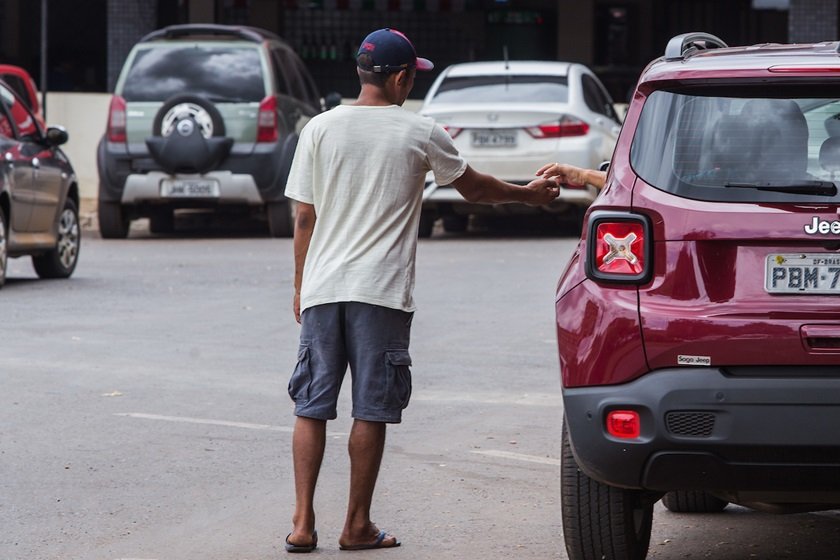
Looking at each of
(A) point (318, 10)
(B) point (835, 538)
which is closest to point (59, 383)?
(B) point (835, 538)

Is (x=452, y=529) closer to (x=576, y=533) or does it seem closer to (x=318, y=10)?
(x=576, y=533)

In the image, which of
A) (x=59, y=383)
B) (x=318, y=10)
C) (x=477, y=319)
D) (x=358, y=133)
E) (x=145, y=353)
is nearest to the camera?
(x=358, y=133)

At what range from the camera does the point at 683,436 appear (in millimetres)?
4770

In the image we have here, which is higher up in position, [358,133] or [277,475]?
[358,133]

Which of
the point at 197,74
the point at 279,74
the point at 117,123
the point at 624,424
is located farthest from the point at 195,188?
the point at 624,424

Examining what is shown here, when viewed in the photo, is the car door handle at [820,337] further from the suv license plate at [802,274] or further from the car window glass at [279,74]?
the car window glass at [279,74]

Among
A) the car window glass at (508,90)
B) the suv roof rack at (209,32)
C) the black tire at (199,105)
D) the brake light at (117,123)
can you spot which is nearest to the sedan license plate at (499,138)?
the car window glass at (508,90)

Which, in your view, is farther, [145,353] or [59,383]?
[145,353]

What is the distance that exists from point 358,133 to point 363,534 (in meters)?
1.27

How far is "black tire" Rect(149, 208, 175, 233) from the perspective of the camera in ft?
65.9

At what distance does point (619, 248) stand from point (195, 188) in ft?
43.8

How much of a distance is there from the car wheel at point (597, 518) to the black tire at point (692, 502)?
1.15 metres

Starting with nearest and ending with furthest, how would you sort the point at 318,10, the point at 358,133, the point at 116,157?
the point at 358,133, the point at 116,157, the point at 318,10

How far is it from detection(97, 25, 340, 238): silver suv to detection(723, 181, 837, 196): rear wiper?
13.4 metres
